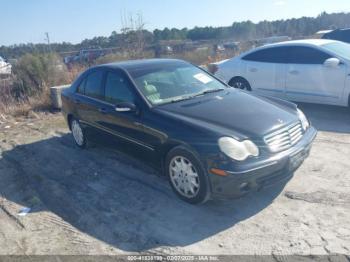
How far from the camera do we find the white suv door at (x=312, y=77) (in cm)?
726

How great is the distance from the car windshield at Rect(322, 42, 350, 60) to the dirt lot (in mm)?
2219

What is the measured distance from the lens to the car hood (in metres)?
4.13

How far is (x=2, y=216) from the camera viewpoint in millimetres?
4570

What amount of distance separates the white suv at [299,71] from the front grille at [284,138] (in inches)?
130

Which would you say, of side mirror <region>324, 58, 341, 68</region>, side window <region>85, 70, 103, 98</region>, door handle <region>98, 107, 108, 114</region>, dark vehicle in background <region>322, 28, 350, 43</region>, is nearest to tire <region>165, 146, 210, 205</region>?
door handle <region>98, 107, 108, 114</region>

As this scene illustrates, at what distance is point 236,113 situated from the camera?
4.48m

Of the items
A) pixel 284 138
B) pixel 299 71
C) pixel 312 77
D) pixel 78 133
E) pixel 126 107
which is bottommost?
pixel 78 133

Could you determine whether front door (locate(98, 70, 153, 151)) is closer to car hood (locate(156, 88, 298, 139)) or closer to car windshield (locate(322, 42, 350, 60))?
car hood (locate(156, 88, 298, 139))

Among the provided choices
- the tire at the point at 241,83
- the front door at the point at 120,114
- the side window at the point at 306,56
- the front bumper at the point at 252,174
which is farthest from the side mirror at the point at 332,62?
the front door at the point at 120,114

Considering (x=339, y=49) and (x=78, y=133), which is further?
(x=339, y=49)

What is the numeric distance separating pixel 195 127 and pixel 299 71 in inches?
179

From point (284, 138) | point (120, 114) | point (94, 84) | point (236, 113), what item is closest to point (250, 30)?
point (94, 84)

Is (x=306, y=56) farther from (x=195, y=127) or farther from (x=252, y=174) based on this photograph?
(x=252, y=174)

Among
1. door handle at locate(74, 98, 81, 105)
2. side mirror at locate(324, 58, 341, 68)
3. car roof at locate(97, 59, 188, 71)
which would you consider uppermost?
car roof at locate(97, 59, 188, 71)
